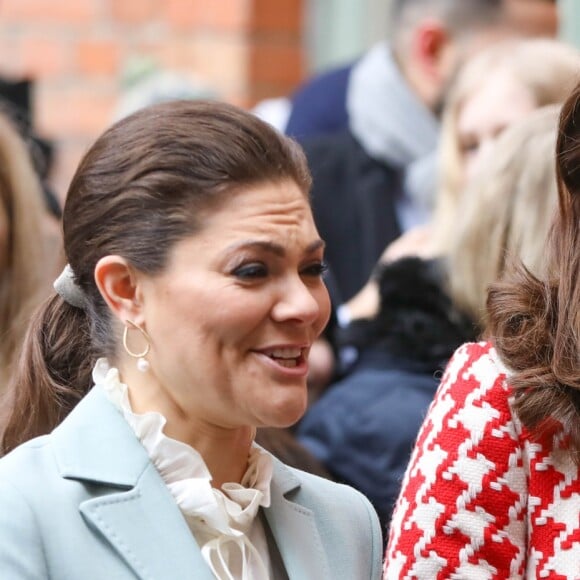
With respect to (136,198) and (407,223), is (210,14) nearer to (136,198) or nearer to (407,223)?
(407,223)

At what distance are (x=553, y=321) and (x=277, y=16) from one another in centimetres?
406

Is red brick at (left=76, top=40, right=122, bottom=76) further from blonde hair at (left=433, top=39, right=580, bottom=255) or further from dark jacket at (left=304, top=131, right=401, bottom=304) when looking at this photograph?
blonde hair at (left=433, top=39, right=580, bottom=255)

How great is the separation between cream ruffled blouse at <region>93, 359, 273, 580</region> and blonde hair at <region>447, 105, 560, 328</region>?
1207 mm

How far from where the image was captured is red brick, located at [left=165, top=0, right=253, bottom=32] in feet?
19.7

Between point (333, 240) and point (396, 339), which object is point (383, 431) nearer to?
point (396, 339)

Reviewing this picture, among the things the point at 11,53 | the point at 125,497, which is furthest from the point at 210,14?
the point at 125,497

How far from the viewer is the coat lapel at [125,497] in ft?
6.91

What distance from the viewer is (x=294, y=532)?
2303 millimetres

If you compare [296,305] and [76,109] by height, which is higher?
[296,305]

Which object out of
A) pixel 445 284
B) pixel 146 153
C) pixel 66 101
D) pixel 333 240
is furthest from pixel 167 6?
pixel 146 153

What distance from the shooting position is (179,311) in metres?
2.17

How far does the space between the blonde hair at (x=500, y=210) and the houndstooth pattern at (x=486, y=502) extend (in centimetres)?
119

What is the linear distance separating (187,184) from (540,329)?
0.53m

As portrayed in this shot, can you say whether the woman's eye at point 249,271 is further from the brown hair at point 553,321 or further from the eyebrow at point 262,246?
the brown hair at point 553,321
